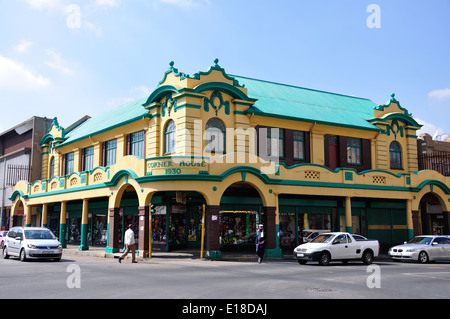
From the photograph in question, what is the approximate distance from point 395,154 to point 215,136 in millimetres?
14100

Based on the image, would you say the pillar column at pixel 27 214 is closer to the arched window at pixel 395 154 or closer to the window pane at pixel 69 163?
the window pane at pixel 69 163

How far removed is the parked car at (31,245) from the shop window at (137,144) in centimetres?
797

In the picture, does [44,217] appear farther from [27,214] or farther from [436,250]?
[436,250]

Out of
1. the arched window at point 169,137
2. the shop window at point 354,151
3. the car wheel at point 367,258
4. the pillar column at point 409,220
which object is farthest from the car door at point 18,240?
the pillar column at point 409,220

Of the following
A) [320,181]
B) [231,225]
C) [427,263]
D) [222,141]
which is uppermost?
[222,141]

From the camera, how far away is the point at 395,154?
32.4m

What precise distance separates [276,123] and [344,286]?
16.0 meters

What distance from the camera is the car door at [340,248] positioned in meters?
20.6

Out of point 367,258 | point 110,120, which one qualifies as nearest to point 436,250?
point 367,258

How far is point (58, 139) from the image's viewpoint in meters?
37.4

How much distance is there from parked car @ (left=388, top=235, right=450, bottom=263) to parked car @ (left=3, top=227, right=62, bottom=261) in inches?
639
